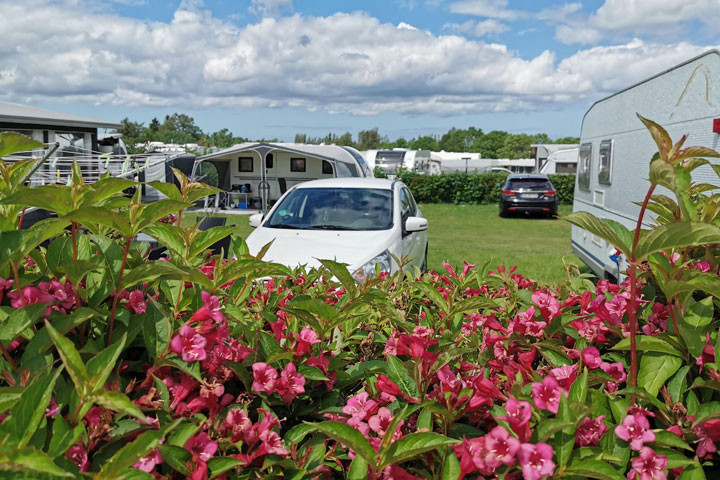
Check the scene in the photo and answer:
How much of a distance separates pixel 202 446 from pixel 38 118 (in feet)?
73.2

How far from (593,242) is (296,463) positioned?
731 centimetres

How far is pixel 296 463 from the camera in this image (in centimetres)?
115

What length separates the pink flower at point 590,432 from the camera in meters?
1.15

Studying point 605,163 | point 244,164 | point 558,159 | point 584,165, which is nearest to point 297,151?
point 244,164

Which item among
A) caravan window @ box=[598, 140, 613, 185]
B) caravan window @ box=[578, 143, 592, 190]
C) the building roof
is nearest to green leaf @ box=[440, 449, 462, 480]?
caravan window @ box=[598, 140, 613, 185]

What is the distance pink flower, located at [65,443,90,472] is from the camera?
97 cm

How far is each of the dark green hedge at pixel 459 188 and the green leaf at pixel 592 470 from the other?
24.5 metres

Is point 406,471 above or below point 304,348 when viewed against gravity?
below

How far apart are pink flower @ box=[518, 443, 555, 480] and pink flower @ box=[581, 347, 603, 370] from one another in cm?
38

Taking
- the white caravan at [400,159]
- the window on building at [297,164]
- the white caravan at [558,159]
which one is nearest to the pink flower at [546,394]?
the window on building at [297,164]

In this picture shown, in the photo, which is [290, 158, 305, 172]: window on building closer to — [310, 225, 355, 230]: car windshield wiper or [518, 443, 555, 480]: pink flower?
[310, 225, 355, 230]: car windshield wiper

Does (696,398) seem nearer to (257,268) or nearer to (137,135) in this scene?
(257,268)

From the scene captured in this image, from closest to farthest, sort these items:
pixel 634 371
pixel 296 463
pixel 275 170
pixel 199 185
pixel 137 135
Answer: pixel 296 463, pixel 634 371, pixel 199 185, pixel 275 170, pixel 137 135

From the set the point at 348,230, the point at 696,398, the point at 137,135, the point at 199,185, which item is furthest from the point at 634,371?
the point at 137,135
